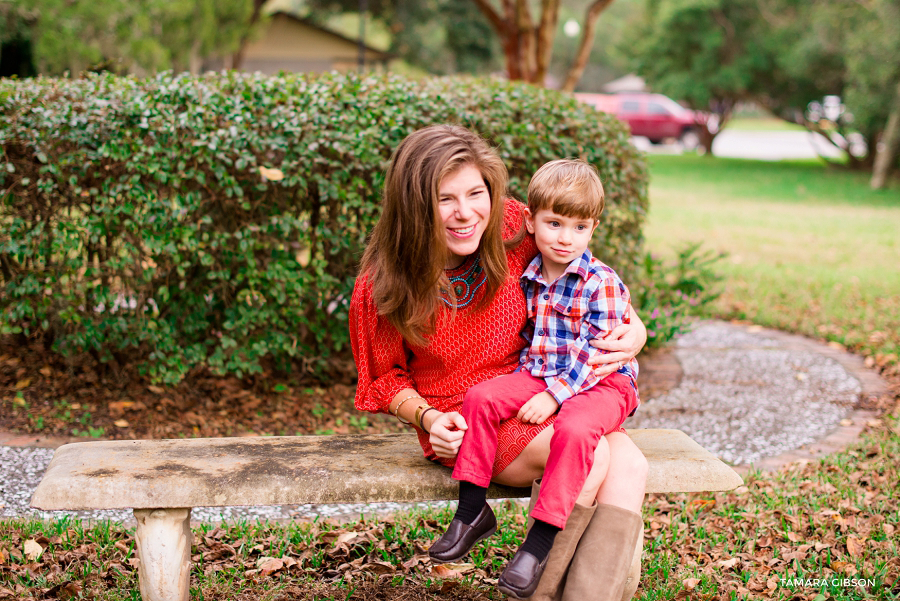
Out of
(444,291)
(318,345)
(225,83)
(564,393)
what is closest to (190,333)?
(318,345)

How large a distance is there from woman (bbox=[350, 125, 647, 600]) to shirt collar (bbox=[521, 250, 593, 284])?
5 centimetres

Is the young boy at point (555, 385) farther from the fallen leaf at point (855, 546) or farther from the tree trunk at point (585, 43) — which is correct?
the tree trunk at point (585, 43)

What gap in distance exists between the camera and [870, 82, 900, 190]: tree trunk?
632 inches

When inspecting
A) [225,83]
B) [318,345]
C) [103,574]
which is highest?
[225,83]

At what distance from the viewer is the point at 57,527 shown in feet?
10.2

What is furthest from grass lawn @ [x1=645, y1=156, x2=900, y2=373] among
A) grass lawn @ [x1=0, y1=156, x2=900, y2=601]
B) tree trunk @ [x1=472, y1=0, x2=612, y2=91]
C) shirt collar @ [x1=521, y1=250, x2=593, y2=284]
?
shirt collar @ [x1=521, y1=250, x2=593, y2=284]

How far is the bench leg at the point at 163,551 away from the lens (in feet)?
7.91

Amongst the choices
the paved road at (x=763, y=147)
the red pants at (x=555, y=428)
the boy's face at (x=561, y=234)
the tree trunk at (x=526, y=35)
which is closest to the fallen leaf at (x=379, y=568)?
the red pants at (x=555, y=428)

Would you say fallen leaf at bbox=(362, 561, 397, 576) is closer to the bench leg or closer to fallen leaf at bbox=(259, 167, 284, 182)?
the bench leg

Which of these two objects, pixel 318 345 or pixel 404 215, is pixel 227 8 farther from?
pixel 404 215

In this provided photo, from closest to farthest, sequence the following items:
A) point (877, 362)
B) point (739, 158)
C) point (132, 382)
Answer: point (132, 382)
point (877, 362)
point (739, 158)

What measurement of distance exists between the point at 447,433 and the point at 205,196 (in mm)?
2288

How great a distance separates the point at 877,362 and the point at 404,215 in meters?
4.51

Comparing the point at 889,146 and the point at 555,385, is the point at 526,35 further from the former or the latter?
the point at 555,385
